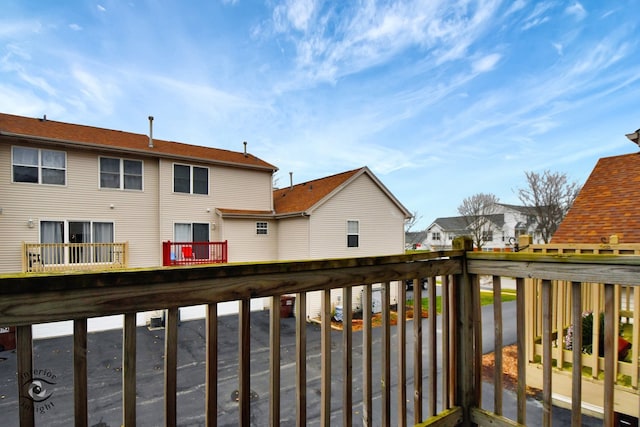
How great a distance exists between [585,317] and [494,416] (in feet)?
11.0

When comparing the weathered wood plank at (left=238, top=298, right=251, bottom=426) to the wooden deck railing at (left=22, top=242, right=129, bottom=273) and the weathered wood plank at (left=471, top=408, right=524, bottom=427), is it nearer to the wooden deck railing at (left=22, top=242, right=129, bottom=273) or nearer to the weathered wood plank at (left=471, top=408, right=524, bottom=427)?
the weathered wood plank at (left=471, top=408, right=524, bottom=427)

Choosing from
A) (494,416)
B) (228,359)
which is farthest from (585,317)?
(228,359)

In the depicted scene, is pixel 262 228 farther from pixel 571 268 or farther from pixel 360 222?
pixel 571 268

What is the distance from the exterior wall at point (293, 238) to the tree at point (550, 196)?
69.5 ft

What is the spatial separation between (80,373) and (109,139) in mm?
12535

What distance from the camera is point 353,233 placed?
12922mm

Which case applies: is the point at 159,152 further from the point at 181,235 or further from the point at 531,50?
the point at 531,50

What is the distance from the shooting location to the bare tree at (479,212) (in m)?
30.9

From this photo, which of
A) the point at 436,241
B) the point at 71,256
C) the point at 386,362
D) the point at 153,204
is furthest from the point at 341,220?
the point at 436,241

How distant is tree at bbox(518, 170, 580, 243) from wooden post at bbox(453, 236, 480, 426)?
26824mm

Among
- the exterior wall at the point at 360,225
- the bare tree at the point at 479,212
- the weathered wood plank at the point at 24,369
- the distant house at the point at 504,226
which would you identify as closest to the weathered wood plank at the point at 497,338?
the weathered wood plank at the point at 24,369

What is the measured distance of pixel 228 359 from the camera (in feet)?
23.3

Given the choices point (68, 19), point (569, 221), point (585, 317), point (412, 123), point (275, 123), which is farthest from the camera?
point (275, 123)

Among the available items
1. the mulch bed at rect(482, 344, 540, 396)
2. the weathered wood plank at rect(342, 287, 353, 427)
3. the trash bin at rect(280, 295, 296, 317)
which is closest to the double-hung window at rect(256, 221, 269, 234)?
the trash bin at rect(280, 295, 296, 317)
